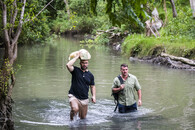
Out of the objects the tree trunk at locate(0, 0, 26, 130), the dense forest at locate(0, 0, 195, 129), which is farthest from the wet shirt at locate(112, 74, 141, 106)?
the tree trunk at locate(0, 0, 26, 130)

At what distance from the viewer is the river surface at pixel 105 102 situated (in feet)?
28.8

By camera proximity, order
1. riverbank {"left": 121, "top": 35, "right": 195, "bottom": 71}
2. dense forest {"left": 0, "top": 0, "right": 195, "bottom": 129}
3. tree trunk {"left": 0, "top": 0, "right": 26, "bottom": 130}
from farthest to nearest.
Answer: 1. riverbank {"left": 121, "top": 35, "right": 195, "bottom": 71}
2. tree trunk {"left": 0, "top": 0, "right": 26, "bottom": 130}
3. dense forest {"left": 0, "top": 0, "right": 195, "bottom": 129}

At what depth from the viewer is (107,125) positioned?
28.7ft

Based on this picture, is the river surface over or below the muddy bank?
below

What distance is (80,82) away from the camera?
8.17 metres

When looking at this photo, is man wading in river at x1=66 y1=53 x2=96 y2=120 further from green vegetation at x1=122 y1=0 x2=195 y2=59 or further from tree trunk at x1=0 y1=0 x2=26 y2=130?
green vegetation at x1=122 y1=0 x2=195 y2=59

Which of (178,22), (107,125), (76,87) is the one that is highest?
(178,22)

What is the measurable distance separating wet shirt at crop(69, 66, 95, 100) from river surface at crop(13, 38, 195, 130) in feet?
2.67

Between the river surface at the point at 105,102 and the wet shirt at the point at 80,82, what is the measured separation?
0.82 m

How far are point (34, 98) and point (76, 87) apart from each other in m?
4.13

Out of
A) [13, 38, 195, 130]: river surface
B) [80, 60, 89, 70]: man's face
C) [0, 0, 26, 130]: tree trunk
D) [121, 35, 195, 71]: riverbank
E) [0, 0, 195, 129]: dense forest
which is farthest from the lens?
[121, 35, 195, 71]: riverbank

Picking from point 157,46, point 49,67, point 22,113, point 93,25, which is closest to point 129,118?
point 22,113

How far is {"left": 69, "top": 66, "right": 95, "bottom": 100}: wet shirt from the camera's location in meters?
8.16

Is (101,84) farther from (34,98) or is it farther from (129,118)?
(129,118)
